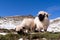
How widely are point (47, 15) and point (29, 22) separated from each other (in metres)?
2.44

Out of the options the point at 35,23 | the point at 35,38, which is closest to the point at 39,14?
the point at 35,23

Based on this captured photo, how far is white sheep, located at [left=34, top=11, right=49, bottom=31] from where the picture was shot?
843 inches

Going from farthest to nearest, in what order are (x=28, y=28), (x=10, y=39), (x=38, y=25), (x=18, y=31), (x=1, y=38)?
1. (x=38, y=25)
2. (x=28, y=28)
3. (x=18, y=31)
4. (x=1, y=38)
5. (x=10, y=39)

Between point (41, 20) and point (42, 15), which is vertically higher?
point (42, 15)

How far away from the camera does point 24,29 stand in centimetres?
1961

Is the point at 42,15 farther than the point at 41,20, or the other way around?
the point at 41,20

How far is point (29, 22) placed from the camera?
2039cm

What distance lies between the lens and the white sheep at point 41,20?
21422 mm

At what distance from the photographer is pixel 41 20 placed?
22359 millimetres

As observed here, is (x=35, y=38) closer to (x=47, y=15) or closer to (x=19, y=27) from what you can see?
(x=19, y=27)

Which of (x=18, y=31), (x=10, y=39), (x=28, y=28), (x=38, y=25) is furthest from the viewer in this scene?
(x=38, y=25)

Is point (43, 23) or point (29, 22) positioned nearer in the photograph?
point (29, 22)

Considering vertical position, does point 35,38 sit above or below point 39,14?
below

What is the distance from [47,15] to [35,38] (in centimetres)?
918
